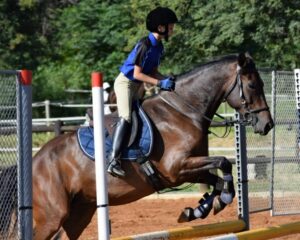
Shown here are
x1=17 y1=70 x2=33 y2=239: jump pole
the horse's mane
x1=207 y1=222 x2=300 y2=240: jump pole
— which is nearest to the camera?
x1=17 y1=70 x2=33 y2=239: jump pole

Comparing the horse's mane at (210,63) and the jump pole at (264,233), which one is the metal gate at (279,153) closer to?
the horse's mane at (210,63)

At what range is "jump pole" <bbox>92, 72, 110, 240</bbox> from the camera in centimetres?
669

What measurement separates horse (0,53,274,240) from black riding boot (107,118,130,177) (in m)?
0.13

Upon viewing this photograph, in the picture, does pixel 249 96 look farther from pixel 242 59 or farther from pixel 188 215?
pixel 188 215

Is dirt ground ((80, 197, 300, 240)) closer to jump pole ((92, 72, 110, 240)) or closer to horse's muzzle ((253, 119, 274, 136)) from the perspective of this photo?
horse's muzzle ((253, 119, 274, 136))

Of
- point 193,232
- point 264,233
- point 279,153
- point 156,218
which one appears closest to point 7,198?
point 193,232

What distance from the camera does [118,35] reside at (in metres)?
32.4

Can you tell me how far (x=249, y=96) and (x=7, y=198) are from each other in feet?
10.3

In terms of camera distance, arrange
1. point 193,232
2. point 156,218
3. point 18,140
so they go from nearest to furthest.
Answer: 1. point 18,140
2. point 193,232
3. point 156,218

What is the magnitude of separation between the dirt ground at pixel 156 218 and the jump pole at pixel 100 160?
517 cm

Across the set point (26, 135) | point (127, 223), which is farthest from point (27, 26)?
point (26, 135)

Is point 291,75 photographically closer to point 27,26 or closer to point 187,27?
point 187,27

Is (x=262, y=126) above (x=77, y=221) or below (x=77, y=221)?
above

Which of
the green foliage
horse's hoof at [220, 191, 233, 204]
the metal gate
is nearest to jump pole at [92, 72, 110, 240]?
horse's hoof at [220, 191, 233, 204]
